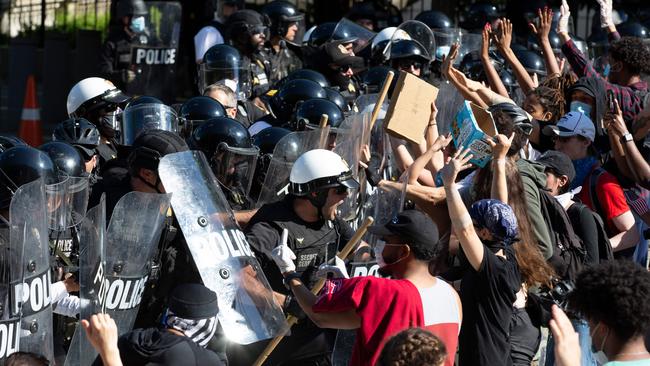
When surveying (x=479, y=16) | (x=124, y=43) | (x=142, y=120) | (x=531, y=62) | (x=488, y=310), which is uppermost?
(x=488, y=310)

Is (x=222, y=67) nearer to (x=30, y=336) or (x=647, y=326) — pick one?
(x=30, y=336)

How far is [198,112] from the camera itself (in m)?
7.91

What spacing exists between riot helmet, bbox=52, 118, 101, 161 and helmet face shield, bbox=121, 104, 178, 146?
0.85ft

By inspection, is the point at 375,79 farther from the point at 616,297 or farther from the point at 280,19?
the point at 616,297

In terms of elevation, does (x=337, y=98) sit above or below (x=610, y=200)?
below

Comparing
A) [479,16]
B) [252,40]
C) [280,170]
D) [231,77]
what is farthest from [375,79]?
[479,16]

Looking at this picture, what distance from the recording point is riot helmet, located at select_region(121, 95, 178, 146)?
739 cm

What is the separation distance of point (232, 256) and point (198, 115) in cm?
243

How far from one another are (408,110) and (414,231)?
1971 mm

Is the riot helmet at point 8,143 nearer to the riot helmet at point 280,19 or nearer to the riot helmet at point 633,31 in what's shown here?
the riot helmet at point 280,19

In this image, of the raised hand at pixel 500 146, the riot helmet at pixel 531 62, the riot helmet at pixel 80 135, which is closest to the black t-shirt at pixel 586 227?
the raised hand at pixel 500 146

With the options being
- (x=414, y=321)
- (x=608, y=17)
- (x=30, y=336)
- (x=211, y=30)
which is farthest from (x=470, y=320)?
(x=211, y=30)

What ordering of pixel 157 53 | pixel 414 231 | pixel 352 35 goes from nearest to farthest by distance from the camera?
pixel 414 231 → pixel 352 35 → pixel 157 53

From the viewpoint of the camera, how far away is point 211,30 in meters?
11.7
